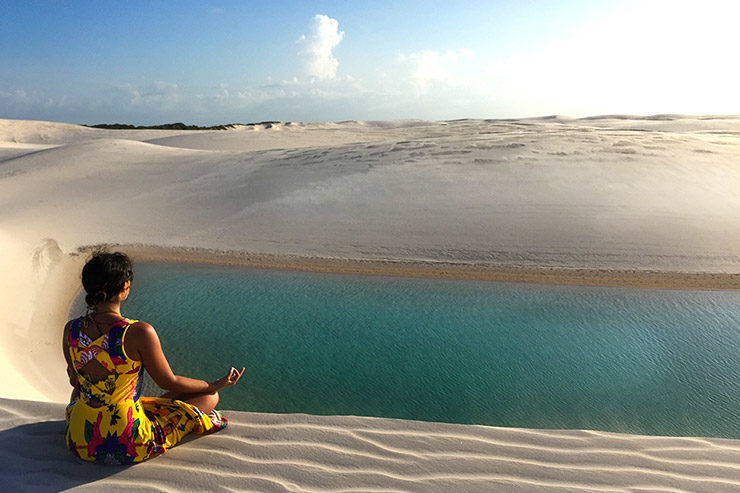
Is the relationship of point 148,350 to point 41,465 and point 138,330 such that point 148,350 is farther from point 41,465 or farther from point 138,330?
point 41,465

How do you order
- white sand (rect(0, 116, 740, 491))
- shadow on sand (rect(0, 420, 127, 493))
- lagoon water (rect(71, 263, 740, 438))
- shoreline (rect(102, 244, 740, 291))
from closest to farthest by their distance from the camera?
1. shadow on sand (rect(0, 420, 127, 493))
2. white sand (rect(0, 116, 740, 491))
3. lagoon water (rect(71, 263, 740, 438))
4. shoreline (rect(102, 244, 740, 291))

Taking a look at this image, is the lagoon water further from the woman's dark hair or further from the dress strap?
the woman's dark hair

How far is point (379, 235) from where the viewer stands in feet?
27.7

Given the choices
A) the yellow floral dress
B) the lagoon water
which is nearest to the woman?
the yellow floral dress

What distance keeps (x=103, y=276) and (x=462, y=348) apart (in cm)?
352

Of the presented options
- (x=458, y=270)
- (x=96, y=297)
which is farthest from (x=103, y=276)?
(x=458, y=270)

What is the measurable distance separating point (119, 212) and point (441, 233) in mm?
7006

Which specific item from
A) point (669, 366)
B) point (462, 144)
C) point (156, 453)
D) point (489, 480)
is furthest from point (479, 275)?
point (462, 144)

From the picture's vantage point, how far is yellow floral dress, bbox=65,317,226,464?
84.7 inches

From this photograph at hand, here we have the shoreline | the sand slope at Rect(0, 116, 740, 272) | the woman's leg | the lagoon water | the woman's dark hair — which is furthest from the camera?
the sand slope at Rect(0, 116, 740, 272)

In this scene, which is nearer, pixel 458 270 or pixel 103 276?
pixel 103 276

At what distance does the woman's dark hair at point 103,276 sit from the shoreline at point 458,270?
5.11 meters

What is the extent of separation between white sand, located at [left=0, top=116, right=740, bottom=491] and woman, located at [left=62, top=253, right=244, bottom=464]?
0.46 feet

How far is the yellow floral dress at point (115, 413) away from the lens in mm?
2150
